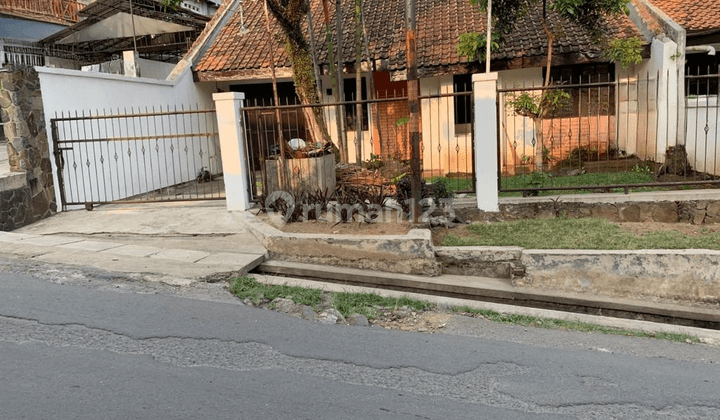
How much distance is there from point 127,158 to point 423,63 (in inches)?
269

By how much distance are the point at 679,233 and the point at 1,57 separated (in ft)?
57.0

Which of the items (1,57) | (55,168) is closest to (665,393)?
(55,168)

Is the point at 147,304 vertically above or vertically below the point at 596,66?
below

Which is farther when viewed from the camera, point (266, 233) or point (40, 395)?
point (266, 233)

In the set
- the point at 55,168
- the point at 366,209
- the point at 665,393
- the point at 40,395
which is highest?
the point at 55,168

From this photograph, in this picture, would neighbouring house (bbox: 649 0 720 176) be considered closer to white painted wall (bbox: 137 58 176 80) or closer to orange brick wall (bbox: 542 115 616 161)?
orange brick wall (bbox: 542 115 616 161)

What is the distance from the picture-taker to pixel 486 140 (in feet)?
25.2

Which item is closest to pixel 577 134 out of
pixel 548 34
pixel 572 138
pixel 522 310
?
pixel 572 138

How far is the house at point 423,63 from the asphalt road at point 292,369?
7.53m

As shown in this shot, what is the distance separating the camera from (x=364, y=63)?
13.3 m

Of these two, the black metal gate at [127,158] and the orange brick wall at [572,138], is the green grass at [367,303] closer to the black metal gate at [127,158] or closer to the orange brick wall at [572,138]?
the black metal gate at [127,158]

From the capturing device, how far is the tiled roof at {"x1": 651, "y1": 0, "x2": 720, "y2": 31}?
12.0 m

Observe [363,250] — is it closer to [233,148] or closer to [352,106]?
[233,148]

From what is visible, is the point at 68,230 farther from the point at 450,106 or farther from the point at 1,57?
the point at 1,57
